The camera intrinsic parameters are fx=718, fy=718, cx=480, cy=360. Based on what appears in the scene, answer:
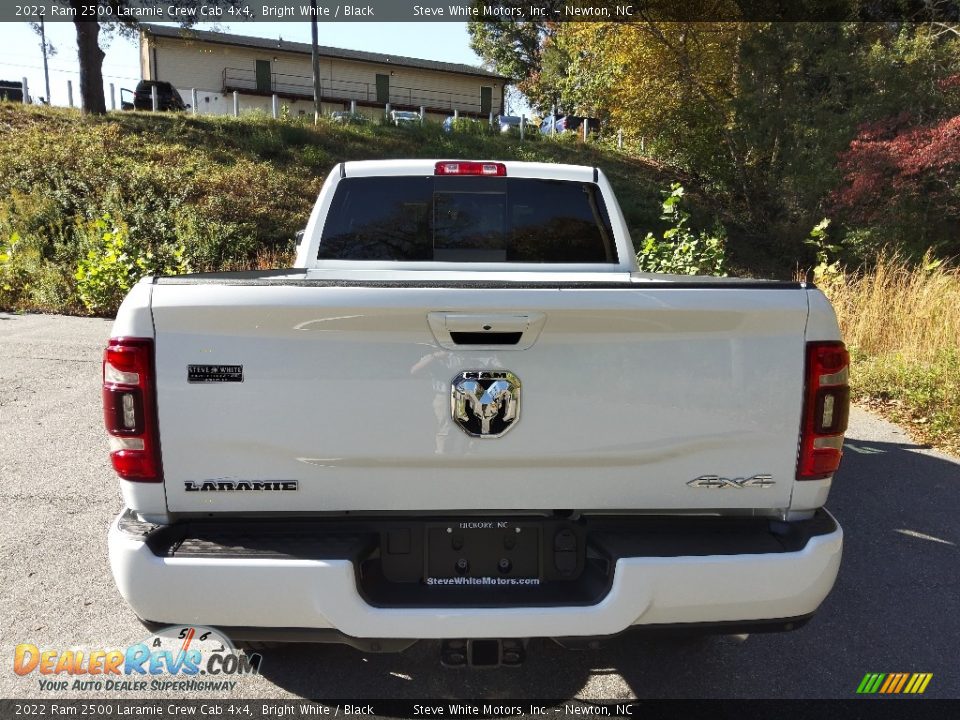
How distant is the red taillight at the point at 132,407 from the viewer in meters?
2.15

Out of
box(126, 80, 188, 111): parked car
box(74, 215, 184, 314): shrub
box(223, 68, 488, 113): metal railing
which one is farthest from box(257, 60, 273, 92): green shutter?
box(74, 215, 184, 314): shrub

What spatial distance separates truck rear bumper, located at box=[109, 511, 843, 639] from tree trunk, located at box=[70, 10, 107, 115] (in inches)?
1037

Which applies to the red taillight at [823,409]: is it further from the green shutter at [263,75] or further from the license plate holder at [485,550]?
the green shutter at [263,75]

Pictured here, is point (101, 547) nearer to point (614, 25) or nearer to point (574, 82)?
point (614, 25)

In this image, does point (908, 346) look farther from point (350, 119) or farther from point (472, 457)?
point (350, 119)

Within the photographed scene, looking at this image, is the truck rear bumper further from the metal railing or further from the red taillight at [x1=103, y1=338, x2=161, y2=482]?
the metal railing

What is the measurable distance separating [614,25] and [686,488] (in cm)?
2299

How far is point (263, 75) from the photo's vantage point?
4131 centimetres

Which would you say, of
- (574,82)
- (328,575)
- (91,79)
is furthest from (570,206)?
(574,82)

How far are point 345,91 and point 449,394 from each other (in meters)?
45.1

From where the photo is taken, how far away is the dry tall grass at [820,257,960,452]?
670 centimetres

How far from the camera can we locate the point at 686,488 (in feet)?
7.59

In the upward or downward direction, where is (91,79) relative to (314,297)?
upward

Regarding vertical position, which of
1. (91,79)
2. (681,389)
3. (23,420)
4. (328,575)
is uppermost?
(91,79)
